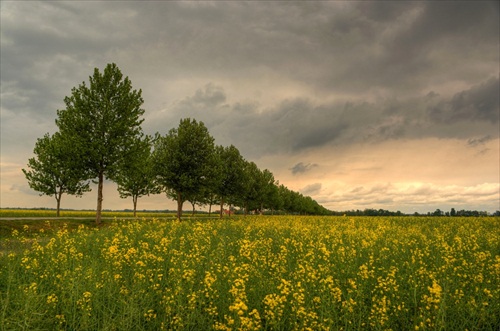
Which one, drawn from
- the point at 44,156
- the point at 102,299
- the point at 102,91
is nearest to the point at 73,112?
the point at 102,91

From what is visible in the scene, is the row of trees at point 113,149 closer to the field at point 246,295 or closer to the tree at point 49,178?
the tree at point 49,178

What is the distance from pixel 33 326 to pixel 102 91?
1211 inches

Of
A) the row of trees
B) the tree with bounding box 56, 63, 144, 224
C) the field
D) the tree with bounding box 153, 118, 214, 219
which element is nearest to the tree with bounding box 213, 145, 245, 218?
the row of trees

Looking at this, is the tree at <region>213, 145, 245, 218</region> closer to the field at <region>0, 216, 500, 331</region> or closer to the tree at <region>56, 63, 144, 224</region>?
the tree at <region>56, 63, 144, 224</region>

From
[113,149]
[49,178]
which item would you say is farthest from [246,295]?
[49,178]

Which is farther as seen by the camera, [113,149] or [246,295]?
[113,149]

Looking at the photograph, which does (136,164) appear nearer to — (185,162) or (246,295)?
(185,162)

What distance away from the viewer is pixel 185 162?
125 ft

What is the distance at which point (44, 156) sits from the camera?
44.6m

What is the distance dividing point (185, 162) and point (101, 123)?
9.88 meters

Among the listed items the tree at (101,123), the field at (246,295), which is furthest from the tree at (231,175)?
the field at (246,295)

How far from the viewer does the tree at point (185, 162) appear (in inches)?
1488

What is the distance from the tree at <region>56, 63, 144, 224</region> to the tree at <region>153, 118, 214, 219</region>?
17.1ft

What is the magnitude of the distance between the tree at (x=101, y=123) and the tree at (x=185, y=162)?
5.20m
